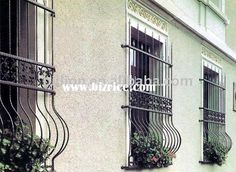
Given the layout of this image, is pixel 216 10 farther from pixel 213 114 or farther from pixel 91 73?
pixel 91 73

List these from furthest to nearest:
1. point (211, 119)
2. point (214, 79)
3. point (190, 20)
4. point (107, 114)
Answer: point (214, 79), point (211, 119), point (190, 20), point (107, 114)

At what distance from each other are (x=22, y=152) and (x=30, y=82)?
55cm

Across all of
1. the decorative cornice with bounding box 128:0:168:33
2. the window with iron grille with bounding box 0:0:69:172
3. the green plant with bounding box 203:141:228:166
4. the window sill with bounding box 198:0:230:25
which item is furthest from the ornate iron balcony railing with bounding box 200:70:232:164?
the window with iron grille with bounding box 0:0:69:172

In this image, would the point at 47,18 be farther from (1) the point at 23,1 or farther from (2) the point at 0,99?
(2) the point at 0,99

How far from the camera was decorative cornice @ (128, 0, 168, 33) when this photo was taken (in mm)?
5635

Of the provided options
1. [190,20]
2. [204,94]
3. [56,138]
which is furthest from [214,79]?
[56,138]

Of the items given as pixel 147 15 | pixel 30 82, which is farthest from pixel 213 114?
pixel 30 82

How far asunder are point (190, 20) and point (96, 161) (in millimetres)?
3771

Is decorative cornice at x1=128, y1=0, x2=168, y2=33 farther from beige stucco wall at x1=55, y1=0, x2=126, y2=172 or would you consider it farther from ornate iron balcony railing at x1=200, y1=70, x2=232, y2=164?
ornate iron balcony railing at x1=200, y1=70, x2=232, y2=164

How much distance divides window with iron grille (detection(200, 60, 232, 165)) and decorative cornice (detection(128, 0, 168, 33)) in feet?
6.26

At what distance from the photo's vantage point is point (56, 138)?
12.7 feet

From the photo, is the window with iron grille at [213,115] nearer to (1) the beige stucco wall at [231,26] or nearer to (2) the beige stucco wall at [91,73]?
(1) the beige stucco wall at [231,26]

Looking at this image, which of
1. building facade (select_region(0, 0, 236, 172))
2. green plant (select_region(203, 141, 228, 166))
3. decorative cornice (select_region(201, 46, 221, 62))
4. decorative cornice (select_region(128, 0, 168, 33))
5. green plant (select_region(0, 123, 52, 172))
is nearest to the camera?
green plant (select_region(0, 123, 52, 172))

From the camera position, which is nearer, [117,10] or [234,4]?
[117,10]
